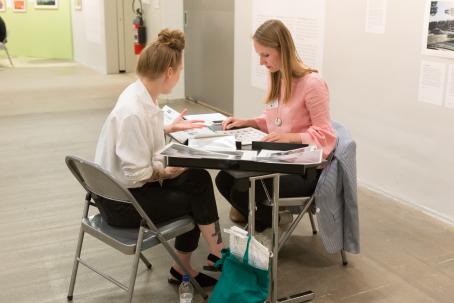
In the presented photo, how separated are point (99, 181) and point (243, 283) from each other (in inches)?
28.6

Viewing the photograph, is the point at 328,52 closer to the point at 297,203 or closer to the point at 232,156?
the point at 297,203

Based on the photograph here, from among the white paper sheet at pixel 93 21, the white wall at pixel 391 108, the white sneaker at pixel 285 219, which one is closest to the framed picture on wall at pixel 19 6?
the white paper sheet at pixel 93 21

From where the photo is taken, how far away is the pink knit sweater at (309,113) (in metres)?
2.69

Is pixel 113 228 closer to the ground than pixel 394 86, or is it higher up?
closer to the ground

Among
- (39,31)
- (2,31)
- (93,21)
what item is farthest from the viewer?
(39,31)

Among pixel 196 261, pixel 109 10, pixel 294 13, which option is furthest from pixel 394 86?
pixel 109 10

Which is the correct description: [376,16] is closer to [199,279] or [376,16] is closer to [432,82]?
[432,82]

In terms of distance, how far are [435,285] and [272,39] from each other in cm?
149

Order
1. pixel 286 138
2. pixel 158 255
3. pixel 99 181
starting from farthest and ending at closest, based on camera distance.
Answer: pixel 158 255 < pixel 286 138 < pixel 99 181

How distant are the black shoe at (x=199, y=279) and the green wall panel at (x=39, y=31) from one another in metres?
9.94

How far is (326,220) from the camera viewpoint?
277 cm

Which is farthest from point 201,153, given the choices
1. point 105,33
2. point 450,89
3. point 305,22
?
point 105,33

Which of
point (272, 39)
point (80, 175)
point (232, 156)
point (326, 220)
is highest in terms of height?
point (272, 39)

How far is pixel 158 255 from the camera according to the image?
3.11 metres
